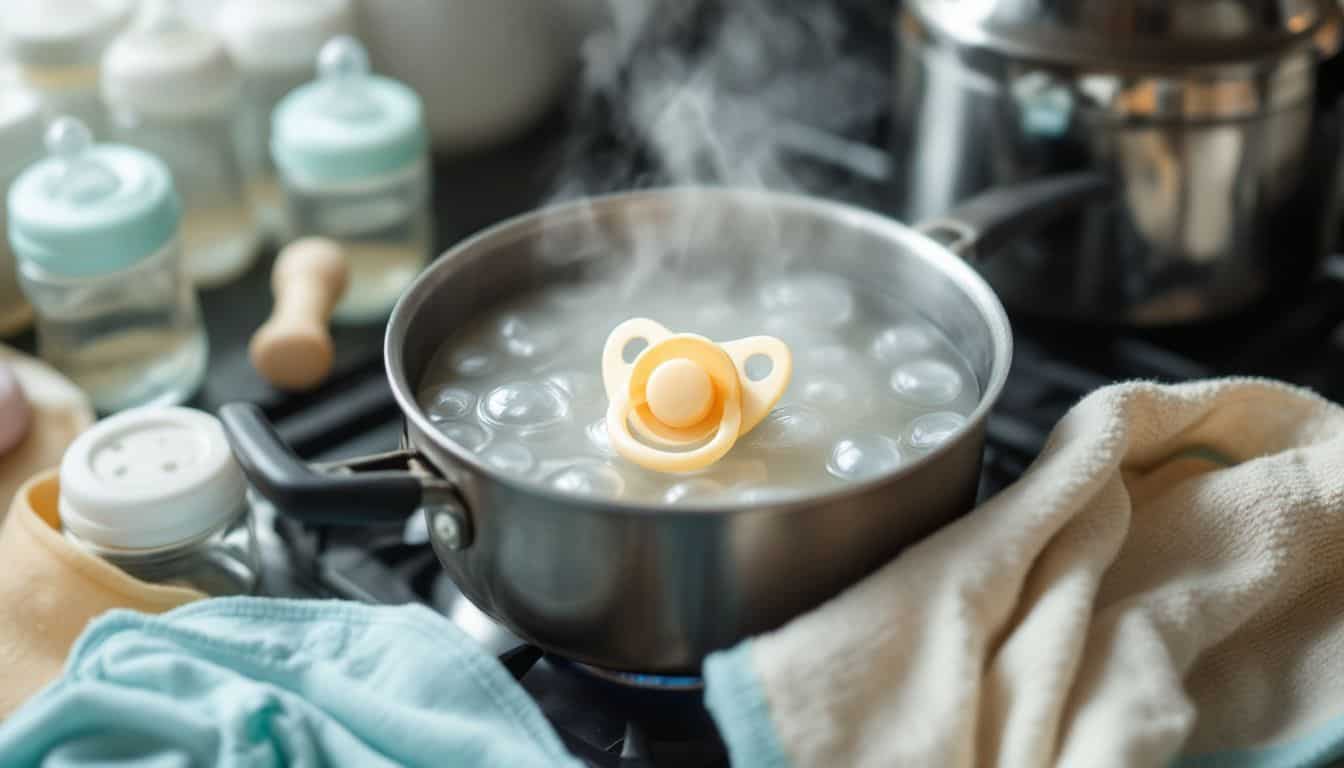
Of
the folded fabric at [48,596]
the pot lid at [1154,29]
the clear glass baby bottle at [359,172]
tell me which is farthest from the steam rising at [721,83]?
the folded fabric at [48,596]

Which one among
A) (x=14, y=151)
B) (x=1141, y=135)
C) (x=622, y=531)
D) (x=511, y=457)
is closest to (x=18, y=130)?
(x=14, y=151)

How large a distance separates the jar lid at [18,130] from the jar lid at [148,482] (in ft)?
0.82

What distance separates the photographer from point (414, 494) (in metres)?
0.56

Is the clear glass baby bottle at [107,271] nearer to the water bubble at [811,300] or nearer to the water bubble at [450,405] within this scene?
the water bubble at [450,405]

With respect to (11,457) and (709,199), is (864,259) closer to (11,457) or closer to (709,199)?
(709,199)

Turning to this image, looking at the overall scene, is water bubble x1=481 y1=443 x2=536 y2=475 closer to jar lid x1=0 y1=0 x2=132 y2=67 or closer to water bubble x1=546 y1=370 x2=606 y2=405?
water bubble x1=546 y1=370 x2=606 y2=405

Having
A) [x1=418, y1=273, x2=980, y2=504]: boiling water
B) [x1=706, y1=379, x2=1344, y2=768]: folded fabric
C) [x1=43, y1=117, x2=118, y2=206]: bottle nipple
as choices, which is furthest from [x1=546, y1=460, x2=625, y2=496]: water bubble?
[x1=43, y1=117, x2=118, y2=206]: bottle nipple

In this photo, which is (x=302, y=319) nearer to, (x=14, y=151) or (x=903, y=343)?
(x=14, y=151)

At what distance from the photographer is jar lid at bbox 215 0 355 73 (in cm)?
95

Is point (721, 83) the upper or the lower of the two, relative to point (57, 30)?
lower

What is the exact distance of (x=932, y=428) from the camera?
66 cm

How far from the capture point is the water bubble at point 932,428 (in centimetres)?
65

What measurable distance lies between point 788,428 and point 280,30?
→ 50 centimetres

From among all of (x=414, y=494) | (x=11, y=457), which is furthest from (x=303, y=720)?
(x=11, y=457)
